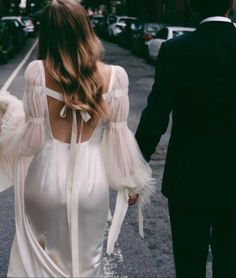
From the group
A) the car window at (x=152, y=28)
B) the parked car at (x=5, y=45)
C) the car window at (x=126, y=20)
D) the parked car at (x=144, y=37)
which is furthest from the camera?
the car window at (x=126, y=20)

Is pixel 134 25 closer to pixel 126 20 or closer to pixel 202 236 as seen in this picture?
pixel 126 20

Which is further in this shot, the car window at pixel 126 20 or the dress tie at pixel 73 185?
the car window at pixel 126 20

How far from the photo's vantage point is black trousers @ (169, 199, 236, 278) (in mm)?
2857

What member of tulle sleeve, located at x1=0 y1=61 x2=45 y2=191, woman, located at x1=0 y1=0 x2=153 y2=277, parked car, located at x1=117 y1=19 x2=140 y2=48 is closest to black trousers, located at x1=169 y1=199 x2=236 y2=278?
woman, located at x1=0 y1=0 x2=153 y2=277

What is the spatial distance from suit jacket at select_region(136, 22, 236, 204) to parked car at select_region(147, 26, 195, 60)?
18.7 m

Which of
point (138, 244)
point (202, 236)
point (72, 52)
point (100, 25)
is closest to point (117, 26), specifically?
point (100, 25)

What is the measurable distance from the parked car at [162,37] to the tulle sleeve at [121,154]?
727 inches

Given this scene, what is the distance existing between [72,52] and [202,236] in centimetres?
111

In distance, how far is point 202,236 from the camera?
291 centimetres

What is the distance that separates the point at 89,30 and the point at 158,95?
467 mm

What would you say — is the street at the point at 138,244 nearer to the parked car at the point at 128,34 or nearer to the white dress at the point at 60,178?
the white dress at the point at 60,178

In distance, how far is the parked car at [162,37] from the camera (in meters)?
21.7

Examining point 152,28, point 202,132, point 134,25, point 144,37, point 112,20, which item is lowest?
point 112,20

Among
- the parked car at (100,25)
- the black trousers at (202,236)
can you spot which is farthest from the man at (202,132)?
Result: the parked car at (100,25)
